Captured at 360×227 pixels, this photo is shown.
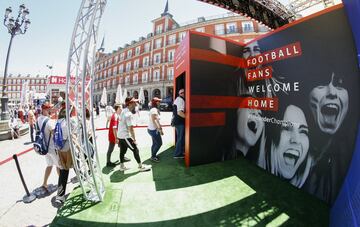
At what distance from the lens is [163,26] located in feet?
106

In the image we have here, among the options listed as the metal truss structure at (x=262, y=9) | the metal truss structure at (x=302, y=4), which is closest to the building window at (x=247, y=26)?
the metal truss structure at (x=302, y=4)

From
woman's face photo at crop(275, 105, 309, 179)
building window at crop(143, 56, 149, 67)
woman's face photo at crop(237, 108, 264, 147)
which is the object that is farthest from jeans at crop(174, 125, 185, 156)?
building window at crop(143, 56, 149, 67)

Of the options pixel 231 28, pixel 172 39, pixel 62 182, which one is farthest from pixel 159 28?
pixel 62 182

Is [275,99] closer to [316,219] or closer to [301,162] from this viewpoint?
[301,162]

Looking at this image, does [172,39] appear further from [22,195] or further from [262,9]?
[22,195]

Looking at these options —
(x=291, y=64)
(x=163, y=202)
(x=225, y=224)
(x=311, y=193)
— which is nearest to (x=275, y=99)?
(x=291, y=64)

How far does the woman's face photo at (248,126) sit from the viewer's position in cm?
402

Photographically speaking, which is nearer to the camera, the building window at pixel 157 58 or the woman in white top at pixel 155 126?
the woman in white top at pixel 155 126

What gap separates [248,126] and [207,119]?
106 cm

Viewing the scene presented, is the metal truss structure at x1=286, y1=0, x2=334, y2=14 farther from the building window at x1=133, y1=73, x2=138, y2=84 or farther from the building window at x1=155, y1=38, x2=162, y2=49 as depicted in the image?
the building window at x1=133, y1=73, x2=138, y2=84

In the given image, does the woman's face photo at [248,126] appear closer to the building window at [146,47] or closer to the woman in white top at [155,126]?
the woman in white top at [155,126]

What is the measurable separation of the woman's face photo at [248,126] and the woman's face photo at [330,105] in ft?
4.01

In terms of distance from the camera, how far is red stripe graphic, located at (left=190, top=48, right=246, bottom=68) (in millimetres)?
4008

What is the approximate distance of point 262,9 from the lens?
25.9 feet
